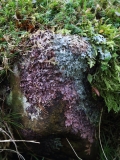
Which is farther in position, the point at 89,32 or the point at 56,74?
the point at 89,32

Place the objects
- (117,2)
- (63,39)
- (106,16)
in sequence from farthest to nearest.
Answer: (117,2) → (106,16) → (63,39)

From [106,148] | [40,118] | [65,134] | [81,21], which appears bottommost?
[106,148]

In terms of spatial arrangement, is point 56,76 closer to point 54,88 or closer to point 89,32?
point 54,88

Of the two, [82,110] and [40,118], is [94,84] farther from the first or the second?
[40,118]

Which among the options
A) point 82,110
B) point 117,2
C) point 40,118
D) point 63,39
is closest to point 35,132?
point 40,118

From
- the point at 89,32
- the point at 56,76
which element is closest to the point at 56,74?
the point at 56,76
